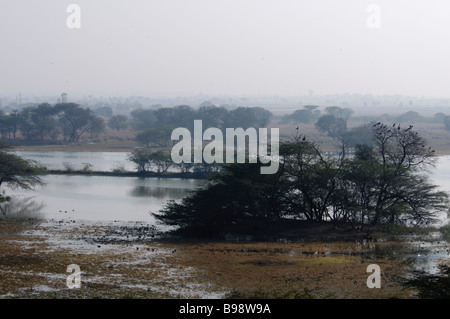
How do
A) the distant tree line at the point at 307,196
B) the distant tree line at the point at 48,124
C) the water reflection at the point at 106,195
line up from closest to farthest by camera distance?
the distant tree line at the point at 307,196, the water reflection at the point at 106,195, the distant tree line at the point at 48,124

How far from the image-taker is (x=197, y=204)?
91.7 feet

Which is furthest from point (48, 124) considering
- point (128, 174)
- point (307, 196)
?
point (307, 196)

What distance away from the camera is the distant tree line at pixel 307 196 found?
27734 mm

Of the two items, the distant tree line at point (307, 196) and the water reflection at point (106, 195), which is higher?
the distant tree line at point (307, 196)

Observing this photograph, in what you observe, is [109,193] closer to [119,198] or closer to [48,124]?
[119,198]

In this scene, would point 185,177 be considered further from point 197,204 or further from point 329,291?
point 329,291

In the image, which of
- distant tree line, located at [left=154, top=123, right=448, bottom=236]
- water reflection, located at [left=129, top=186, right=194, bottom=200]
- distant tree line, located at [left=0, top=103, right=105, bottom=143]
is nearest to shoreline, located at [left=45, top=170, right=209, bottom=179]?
water reflection, located at [left=129, top=186, right=194, bottom=200]

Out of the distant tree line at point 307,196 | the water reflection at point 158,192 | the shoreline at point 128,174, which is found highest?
the distant tree line at point 307,196

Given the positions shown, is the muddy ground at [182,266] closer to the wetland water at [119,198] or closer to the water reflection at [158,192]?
the wetland water at [119,198]

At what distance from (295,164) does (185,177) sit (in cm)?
2263

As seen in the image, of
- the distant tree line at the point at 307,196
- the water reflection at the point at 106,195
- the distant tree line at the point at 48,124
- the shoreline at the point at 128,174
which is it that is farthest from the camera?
the distant tree line at the point at 48,124

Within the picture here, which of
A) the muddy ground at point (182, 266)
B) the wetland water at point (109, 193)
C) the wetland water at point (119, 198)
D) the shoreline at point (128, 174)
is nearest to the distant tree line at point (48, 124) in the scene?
the wetland water at point (119, 198)

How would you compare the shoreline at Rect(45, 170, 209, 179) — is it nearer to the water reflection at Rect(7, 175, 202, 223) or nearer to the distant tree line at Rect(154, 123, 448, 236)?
the water reflection at Rect(7, 175, 202, 223)

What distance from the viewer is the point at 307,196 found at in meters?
28.8
